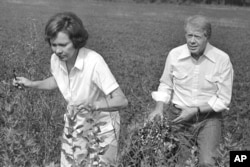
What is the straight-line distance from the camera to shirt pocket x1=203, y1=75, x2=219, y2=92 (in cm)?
370

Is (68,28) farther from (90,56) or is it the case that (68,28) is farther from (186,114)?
(186,114)

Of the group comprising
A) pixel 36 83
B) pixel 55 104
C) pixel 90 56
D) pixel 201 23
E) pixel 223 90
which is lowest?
pixel 55 104

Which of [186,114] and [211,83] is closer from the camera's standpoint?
[186,114]

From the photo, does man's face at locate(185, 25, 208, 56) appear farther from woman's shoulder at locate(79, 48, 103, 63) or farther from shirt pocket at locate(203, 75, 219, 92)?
woman's shoulder at locate(79, 48, 103, 63)

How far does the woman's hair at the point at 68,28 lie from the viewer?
300cm

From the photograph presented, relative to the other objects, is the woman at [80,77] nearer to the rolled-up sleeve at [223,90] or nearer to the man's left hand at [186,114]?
the man's left hand at [186,114]

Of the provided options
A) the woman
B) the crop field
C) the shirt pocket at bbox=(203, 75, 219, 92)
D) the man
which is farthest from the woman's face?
the shirt pocket at bbox=(203, 75, 219, 92)

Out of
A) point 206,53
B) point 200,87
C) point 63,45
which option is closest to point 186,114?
point 200,87

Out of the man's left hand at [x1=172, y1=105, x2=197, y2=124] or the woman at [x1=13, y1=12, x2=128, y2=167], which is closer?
the woman at [x1=13, y1=12, x2=128, y2=167]

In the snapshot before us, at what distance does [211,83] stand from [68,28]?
130 cm

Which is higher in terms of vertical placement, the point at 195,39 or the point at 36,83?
the point at 195,39

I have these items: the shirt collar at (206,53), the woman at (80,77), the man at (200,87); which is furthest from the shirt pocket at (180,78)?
the woman at (80,77)

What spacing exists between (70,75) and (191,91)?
1.06 meters

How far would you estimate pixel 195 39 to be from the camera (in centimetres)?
356
